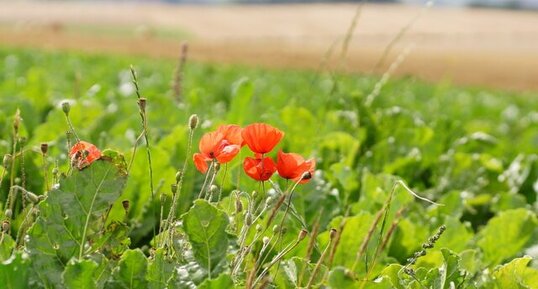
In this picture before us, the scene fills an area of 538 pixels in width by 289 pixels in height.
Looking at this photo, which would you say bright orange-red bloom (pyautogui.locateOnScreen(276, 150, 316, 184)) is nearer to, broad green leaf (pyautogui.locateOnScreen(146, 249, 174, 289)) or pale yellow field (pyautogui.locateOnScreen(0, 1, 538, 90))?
broad green leaf (pyautogui.locateOnScreen(146, 249, 174, 289))

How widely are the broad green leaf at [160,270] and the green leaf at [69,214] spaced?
136 mm

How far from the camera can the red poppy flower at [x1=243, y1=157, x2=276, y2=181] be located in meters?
1.37

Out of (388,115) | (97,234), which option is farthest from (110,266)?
(388,115)

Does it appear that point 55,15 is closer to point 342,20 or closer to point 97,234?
point 342,20

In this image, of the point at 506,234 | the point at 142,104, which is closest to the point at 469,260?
the point at 506,234

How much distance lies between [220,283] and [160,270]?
0.15 meters

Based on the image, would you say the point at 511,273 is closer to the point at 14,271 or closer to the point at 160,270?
the point at 160,270

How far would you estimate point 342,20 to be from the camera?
71688mm

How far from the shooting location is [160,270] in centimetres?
131

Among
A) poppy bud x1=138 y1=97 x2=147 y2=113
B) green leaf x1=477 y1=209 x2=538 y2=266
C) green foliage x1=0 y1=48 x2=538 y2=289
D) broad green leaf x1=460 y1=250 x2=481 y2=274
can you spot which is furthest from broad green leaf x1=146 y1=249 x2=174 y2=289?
green leaf x1=477 y1=209 x2=538 y2=266

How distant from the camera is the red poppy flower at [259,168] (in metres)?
1.37

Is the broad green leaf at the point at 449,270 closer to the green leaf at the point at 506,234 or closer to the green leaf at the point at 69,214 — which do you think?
the green leaf at the point at 69,214

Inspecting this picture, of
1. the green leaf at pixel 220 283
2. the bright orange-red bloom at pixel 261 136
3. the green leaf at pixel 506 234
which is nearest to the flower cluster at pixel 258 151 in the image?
the bright orange-red bloom at pixel 261 136

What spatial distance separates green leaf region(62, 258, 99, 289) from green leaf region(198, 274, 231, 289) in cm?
15
